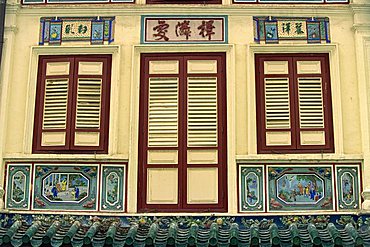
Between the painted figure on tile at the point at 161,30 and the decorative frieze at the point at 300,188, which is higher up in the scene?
the painted figure on tile at the point at 161,30

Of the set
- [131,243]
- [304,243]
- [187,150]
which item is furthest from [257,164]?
[131,243]

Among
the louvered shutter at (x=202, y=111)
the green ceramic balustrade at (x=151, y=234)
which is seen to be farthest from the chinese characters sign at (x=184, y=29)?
the green ceramic balustrade at (x=151, y=234)

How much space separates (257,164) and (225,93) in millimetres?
1254

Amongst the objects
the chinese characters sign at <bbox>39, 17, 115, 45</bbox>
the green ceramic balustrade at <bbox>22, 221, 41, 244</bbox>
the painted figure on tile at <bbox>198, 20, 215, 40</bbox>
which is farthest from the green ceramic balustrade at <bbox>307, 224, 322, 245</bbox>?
the chinese characters sign at <bbox>39, 17, 115, 45</bbox>

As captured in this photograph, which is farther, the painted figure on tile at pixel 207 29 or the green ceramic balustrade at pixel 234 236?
the painted figure on tile at pixel 207 29

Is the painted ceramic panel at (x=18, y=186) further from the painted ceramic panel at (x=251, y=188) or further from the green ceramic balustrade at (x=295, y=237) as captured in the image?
the green ceramic balustrade at (x=295, y=237)

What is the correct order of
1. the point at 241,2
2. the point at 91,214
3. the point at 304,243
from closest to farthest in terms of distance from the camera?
the point at 304,243, the point at 91,214, the point at 241,2

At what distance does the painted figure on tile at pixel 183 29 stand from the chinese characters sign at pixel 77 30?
107cm

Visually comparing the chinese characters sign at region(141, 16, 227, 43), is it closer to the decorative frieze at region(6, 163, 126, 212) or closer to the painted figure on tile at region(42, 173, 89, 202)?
the decorative frieze at region(6, 163, 126, 212)

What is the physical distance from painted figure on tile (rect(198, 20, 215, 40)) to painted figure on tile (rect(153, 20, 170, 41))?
553 mm

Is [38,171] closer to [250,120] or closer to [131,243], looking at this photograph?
[131,243]

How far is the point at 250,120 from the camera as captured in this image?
371 inches

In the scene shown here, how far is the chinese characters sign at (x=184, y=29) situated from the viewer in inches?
387

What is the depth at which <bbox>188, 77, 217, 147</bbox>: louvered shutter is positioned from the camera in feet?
31.0
